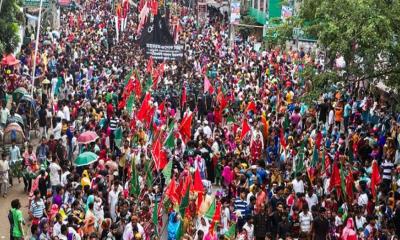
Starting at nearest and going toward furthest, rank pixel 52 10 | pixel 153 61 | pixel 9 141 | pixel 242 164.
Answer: pixel 242 164
pixel 9 141
pixel 153 61
pixel 52 10

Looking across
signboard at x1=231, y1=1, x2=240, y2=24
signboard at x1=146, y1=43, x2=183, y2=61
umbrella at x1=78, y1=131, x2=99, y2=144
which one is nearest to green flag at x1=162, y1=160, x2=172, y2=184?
umbrella at x1=78, y1=131, x2=99, y2=144

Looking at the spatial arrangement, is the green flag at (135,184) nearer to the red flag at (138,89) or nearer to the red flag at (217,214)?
the red flag at (217,214)

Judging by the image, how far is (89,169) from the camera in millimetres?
15891

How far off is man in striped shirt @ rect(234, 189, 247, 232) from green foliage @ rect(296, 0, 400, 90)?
3982mm

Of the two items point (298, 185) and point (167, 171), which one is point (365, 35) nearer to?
point (298, 185)

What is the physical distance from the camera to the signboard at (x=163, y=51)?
26.0 meters

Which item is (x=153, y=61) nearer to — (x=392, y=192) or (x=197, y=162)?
(x=197, y=162)

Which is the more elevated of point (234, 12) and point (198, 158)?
point (234, 12)

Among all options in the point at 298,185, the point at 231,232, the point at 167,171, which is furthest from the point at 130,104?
the point at 231,232

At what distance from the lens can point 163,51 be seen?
26094mm

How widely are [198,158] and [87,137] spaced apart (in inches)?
97.8

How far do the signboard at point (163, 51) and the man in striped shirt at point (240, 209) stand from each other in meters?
12.4

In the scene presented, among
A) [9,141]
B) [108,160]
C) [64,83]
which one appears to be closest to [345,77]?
[108,160]

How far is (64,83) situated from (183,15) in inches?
1273
